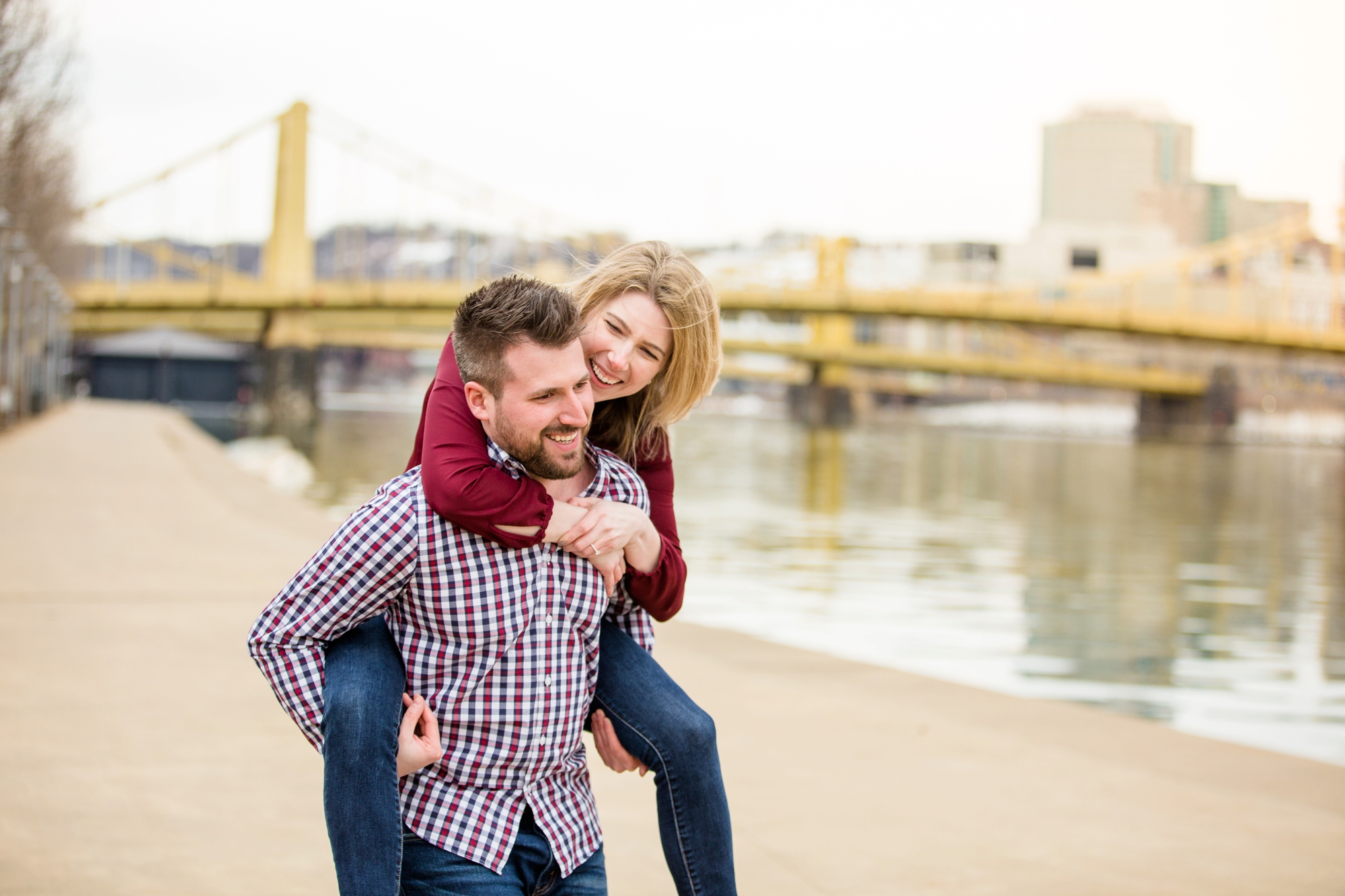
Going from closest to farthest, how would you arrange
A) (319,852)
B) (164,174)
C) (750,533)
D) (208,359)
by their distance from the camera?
1. (319,852)
2. (750,533)
3. (164,174)
4. (208,359)

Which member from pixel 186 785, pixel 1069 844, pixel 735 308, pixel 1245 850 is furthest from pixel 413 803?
pixel 735 308

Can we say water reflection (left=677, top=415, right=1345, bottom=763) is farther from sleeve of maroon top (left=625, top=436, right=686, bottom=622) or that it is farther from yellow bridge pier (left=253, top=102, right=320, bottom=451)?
yellow bridge pier (left=253, top=102, right=320, bottom=451)

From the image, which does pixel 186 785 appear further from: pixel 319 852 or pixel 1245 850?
pixel 1245 850

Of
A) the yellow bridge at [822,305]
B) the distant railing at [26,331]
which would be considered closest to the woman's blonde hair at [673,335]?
the distant railing at [26,331]

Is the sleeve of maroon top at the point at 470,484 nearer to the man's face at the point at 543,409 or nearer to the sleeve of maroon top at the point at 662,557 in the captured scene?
the man's face at the point at 543,409

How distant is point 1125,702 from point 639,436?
3.27 meters

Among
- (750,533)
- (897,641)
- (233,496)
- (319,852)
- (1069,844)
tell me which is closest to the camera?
(319,852)

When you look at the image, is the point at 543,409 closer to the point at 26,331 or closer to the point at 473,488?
the point at 473,488

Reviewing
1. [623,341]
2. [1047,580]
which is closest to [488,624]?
[623,341]

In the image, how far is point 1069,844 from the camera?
7.79 feet

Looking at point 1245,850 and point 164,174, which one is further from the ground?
point 164,174

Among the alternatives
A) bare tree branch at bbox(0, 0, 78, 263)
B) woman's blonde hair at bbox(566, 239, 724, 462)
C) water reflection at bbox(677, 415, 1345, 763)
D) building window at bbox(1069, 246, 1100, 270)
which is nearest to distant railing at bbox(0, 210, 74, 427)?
bare tree branch at bbox(0, 0, 78, 263)

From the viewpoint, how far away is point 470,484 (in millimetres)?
1342

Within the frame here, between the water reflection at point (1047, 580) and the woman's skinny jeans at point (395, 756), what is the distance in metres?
2.90
